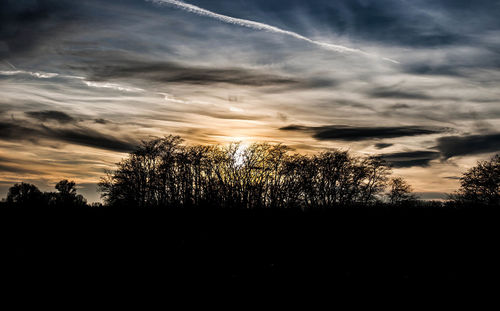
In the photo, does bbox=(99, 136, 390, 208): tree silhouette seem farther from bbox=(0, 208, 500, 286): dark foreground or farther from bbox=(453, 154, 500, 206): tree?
bbox=(0, 208, 500, 286): dark foreground

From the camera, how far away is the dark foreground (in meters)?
7.61

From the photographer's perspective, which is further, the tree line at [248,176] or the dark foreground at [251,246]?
the tree line at [248,176]

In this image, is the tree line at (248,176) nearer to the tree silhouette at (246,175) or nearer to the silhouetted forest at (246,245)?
the tree silhouette at (246,175)

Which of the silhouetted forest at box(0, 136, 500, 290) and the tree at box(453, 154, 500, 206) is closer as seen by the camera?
the silhouetted forest at box(0, 136, 500, 290)

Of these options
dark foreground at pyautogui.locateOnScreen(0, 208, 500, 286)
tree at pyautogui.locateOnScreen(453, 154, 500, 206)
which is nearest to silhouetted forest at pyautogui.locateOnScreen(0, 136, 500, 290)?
dark foreground at pyautogui.locateOnScreen(0, 208, 500, 286)

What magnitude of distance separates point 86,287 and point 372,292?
584 cm

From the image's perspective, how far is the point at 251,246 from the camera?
9992 millimetres

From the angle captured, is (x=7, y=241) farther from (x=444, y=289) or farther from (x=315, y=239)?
(x=444, y=289)

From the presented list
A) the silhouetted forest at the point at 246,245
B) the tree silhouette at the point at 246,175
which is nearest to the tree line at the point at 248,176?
the tree silhouette at the point at 246,175

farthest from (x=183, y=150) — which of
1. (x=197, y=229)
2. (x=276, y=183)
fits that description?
(x=197, y=229)

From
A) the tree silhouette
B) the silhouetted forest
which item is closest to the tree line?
the tree silhouette

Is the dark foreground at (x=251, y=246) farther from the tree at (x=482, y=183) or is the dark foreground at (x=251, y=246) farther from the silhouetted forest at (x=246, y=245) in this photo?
the tree at (x=482, y=183)

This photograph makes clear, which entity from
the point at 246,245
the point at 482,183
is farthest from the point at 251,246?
the point at 482,183

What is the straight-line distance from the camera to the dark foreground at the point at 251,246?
7.61 m
